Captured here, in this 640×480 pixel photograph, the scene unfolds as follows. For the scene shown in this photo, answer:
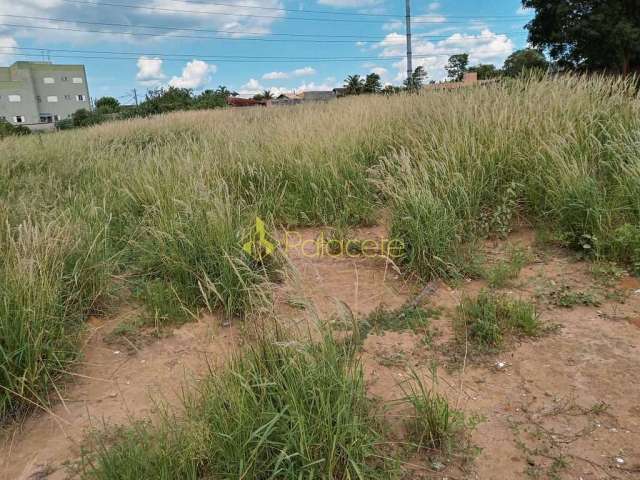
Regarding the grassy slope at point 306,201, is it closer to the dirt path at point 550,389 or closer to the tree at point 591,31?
the dirt path at point 550,389

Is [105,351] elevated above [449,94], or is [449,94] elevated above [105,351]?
[449,94]

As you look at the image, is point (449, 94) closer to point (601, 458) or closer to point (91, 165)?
point (91, 165)

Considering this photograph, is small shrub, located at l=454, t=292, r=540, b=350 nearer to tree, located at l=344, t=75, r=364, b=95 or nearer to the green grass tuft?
the green grass tuft

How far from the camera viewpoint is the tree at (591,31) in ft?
59.8

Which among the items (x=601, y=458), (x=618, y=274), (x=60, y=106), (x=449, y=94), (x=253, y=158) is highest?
(x=60, y=106)

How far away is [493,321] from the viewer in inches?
95.5

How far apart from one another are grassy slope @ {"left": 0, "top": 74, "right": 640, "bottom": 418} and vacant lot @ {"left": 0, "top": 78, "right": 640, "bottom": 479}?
0.9 inches

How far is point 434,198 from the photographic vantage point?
3490 mm

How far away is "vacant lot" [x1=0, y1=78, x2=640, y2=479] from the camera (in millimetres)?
1561

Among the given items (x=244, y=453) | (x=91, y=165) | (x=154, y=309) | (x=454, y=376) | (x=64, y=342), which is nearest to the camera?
(x=244, y=453)

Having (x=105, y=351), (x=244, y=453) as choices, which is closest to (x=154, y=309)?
(x=105, y=351)

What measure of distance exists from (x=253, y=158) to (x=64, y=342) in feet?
11.6

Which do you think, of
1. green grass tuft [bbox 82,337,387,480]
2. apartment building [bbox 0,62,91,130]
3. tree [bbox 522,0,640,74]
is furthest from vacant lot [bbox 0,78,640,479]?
apartment building [bbox 0,62,91,130]

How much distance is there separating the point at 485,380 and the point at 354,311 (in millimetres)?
931
